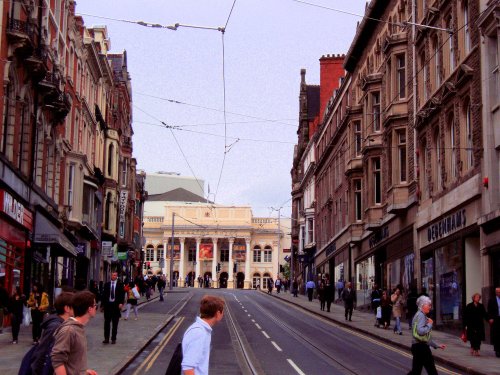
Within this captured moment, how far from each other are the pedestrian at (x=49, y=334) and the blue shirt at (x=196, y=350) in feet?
3.45

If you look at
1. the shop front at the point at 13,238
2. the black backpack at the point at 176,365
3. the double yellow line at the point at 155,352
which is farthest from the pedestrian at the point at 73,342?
the shop front at the point at 13,238

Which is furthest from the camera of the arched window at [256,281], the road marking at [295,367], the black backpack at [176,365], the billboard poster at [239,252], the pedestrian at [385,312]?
the billboard poster at [239,252]

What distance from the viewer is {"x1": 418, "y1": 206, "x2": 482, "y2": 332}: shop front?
27594mm

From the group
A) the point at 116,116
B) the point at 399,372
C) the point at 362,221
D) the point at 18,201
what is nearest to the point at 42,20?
the point at 18,201

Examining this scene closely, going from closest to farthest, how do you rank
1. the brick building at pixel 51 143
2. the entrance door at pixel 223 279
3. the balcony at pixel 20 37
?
the balcony at pixel 20 37, the brick building at pixel 51 143, the entrance door at pixel 223 279

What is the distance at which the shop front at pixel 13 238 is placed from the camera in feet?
84.4

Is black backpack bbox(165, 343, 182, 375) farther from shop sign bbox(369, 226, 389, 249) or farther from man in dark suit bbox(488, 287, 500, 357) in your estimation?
shop sign bbox(369, 226, 389, 249)

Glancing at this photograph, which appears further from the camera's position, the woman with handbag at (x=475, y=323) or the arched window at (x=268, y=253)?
the arched window at (x=268, y=253)

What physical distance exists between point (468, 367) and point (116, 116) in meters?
46.6

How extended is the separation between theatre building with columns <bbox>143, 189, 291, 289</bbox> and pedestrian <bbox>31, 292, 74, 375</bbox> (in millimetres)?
118579

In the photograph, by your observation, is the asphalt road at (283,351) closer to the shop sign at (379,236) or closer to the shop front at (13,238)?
the shop front at (13,238)

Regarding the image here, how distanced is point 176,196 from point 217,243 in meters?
16.5

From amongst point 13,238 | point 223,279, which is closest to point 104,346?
point 13,238

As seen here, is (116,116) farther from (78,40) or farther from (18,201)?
(18,201)
